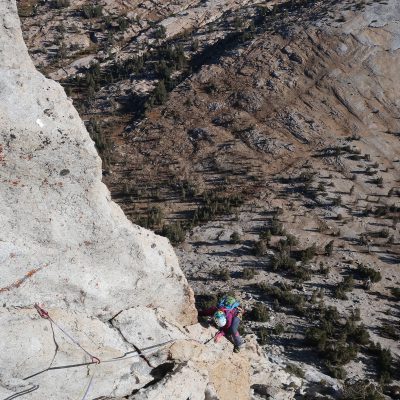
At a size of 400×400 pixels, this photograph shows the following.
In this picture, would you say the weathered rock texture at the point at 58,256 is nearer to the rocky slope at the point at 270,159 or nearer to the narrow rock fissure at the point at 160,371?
the narrow rock fissure at the point at 160,371

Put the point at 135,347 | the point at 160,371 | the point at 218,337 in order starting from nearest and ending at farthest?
the point at 160,371, the point at 135,347, the point at 218,337

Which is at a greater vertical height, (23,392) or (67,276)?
(67,276)

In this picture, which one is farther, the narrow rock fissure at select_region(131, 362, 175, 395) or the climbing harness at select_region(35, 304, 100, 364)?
the narrow rock fissure at select_region(131, 362, 175, 395)

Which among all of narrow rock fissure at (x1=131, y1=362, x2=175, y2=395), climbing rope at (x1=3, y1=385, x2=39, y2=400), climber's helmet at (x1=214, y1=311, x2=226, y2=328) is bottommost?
climber's helmet at (x1=214, y1=311, x2=226, y2=328)

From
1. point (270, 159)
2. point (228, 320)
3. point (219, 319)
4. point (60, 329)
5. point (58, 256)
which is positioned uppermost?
point (58, 256)

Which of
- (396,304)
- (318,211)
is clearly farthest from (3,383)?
(318,211)

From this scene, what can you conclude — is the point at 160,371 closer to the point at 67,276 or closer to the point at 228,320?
the point at 67,276

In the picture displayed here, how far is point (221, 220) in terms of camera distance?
1947cm

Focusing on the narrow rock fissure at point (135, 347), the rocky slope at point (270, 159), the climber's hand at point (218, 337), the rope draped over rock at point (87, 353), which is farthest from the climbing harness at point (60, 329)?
the climber's hand at point (218, 337)

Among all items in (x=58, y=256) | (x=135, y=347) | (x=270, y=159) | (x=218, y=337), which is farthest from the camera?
(x=270, y=159)

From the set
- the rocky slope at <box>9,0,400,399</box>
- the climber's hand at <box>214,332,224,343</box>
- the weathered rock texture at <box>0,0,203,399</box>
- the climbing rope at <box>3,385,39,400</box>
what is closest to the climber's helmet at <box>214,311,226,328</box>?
the climber's hand at <box>214,332,224,343</box>

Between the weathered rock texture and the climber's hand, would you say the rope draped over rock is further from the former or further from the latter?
the climber's hand

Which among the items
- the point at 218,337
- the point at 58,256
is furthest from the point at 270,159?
the point at 58,256

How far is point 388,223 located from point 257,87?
11.9 m
